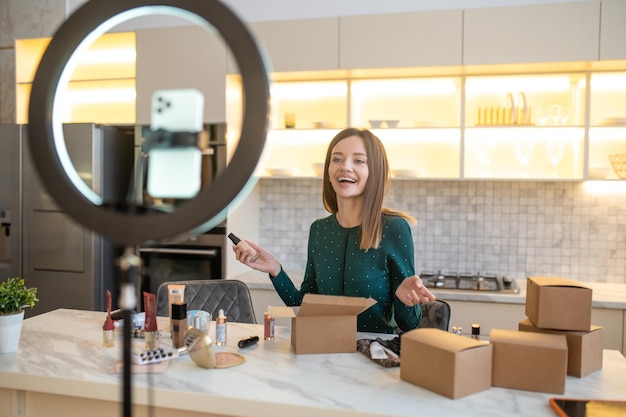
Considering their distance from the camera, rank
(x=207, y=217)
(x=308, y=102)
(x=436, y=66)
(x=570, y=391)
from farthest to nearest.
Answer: (x=308, y=102)
(x=436, y=66)
(x=570, y=391)
(x=207, y=217)

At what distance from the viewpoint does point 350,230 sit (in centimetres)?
187

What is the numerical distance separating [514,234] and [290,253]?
4.80 feet

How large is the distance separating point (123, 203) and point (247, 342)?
1215 mm

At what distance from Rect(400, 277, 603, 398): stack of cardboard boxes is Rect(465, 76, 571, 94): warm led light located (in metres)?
2.03

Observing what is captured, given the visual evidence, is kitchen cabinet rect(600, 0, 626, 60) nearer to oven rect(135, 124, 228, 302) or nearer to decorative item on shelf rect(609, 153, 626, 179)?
decorative item on shelf rect(609, 153, 626, 179)

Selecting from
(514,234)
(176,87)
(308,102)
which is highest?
(308,102)

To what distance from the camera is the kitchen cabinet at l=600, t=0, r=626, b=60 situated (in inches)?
106

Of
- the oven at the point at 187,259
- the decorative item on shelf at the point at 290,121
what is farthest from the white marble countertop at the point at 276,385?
the decorative item on shelf at the point at 290,121

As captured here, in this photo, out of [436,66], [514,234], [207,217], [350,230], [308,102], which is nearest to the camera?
[207,217]

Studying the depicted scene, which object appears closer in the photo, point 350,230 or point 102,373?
point 102,373

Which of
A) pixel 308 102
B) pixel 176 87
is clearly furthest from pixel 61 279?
pixel 176 87

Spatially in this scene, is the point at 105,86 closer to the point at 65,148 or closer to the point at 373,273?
the point at 373,273

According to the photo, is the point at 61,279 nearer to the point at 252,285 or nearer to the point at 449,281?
the point at 252,285

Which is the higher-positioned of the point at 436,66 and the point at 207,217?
the point at 436,66
